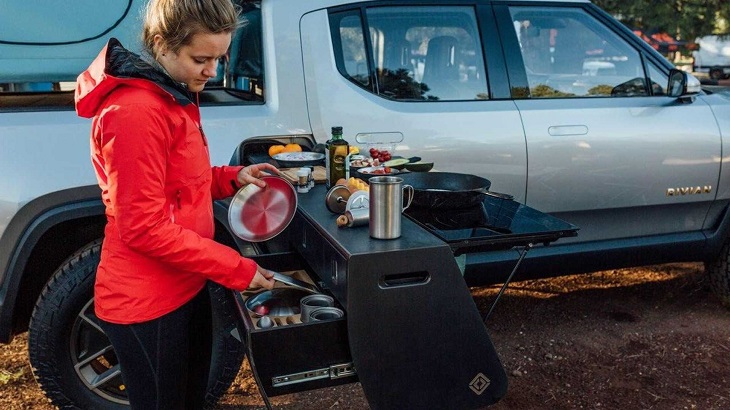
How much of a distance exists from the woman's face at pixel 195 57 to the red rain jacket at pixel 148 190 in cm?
5

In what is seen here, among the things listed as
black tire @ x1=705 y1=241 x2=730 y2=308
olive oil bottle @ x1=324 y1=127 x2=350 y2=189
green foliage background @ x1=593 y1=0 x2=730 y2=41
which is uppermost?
green foliage background @ x1=593 y1=0 x2=730 y2=41

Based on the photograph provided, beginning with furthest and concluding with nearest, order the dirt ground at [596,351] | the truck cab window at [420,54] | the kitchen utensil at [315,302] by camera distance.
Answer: the truck cab window at [420,54]
the dirt ground at [596,351]
the kitchen utensil at [315,302]

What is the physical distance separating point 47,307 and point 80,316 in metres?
0.14

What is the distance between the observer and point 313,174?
2.72 m

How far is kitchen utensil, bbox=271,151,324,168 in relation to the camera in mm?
2805

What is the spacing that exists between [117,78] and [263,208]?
0.78 metres

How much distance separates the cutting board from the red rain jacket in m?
0.61

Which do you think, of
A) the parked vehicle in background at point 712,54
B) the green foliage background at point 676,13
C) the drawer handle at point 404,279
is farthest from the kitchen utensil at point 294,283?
the parked vehicle in background at point 712,54

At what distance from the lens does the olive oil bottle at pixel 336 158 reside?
256 cm

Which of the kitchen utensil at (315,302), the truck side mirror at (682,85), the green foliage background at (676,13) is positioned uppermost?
the green foliage background at (676,13)

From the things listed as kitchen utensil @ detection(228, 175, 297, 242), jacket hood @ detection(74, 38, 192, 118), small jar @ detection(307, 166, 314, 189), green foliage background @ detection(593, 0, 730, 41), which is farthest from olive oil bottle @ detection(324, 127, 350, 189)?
green foliage background @ detection(593, 0, 730, 41)

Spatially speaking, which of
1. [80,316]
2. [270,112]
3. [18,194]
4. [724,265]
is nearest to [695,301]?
[724,265]

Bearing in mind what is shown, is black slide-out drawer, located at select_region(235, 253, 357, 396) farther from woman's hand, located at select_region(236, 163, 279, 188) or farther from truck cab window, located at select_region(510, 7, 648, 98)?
truck cab window, located at select_region(510, 7, 648, 98)

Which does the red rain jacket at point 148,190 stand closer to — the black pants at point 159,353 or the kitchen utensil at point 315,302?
the black pants at point 159,353
